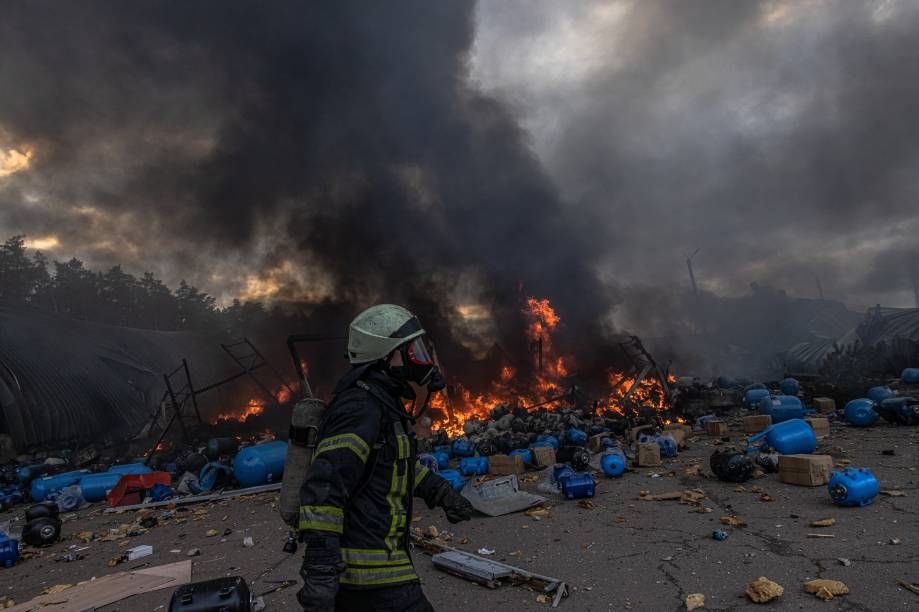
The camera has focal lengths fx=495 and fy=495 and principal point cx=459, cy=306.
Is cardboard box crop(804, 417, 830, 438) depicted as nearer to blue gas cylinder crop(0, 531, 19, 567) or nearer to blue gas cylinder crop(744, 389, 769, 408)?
blue gas cylinder crop(744, 389, 769, 408)

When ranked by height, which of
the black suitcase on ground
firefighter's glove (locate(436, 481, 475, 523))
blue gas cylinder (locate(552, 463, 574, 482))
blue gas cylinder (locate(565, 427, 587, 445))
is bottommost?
blue gas cylinder (locate(565, 427, 587, 445))

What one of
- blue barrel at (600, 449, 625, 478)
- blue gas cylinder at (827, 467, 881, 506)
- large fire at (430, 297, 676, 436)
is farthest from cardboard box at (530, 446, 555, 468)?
large fire at (430, 297, 676, 436)

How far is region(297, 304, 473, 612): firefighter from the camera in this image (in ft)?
6.68

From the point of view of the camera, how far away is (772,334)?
32.5 metres

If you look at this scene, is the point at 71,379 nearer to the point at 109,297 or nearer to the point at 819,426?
the point at 819,426

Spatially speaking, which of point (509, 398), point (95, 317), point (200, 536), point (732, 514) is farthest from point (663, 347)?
point (95, 317)

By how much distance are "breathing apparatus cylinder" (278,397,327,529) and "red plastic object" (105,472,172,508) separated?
31.6 feet

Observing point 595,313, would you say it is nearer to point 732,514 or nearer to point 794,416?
point 794,416

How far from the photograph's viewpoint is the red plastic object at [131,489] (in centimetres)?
973

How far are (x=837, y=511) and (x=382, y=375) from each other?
229 inches

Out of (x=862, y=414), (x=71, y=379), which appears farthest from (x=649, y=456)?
(x=71, y=379)

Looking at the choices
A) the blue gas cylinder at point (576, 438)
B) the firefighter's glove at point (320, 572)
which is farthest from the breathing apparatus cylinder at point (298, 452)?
the blue gas cylinder at point (576, 438)

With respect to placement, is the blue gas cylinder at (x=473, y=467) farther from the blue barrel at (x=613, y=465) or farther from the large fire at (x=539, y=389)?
the large fire at (x=539, y=389)

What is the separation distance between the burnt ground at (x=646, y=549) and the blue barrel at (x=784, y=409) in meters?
2.25
